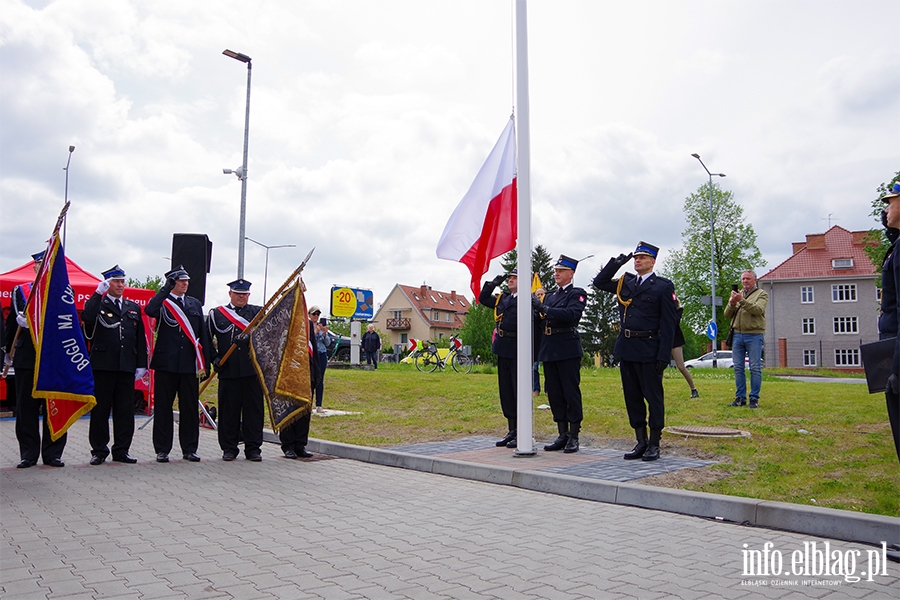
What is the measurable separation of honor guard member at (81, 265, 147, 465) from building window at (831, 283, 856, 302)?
209 ft

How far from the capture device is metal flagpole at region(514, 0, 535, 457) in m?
8.47

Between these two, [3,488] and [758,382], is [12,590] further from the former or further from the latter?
[758,382]

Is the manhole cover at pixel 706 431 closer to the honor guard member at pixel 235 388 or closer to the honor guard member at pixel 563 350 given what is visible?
the honor guard member at pixel 563 350

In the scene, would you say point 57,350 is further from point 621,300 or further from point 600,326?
point 600,326

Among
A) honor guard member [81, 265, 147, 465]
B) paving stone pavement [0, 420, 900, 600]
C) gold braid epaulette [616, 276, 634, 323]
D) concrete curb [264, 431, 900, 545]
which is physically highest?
gold braid epaulette [616, 276, 634, 323]

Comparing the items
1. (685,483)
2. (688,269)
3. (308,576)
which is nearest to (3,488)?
(308,576)

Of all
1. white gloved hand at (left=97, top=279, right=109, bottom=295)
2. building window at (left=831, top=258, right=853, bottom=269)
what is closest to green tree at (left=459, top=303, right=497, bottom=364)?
building window at (left=831, top=258, right=853, bottom=269)

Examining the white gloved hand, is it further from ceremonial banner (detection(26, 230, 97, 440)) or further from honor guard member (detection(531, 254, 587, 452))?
honor guard member (detection(531, 254, 587, 452))

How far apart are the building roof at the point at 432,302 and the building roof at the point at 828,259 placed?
46945 millimetres

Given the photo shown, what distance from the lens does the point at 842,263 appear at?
62.6m

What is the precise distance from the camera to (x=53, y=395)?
809cm

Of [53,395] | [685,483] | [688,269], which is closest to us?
[685,483]

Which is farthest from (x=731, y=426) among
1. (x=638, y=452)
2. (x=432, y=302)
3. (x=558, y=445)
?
(x=432, y=302)

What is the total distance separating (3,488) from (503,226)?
5995 mm
